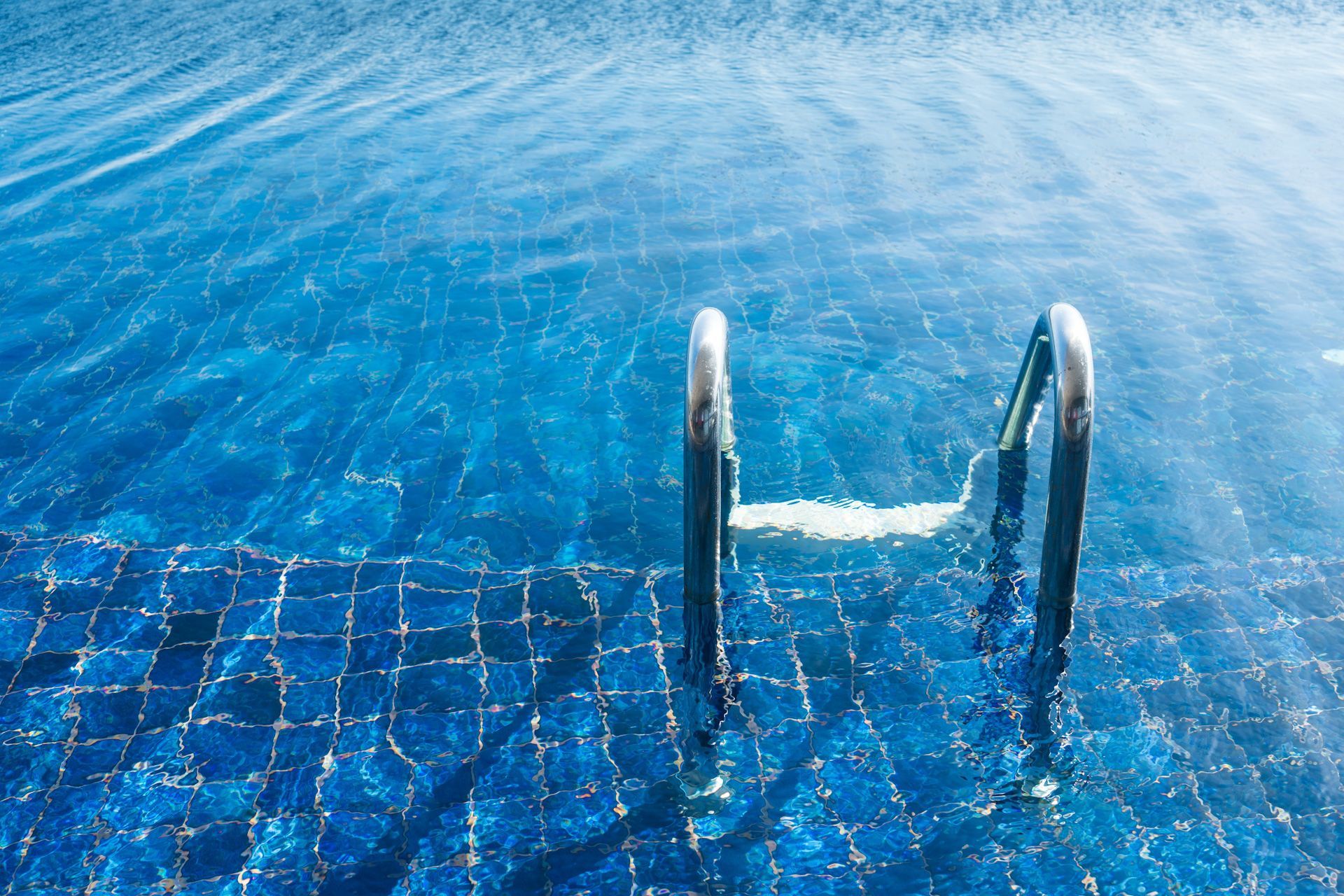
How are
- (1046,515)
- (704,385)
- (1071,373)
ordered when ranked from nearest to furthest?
(704,385), (1071,373), (1046,515)

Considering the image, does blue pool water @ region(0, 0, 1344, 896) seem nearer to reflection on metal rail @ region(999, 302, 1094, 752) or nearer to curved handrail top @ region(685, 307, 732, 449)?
reflection on metal rail @ region(999, 302, 1094, 752)

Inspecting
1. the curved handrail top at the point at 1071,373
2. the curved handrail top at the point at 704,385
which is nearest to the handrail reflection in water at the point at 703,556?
the curved handrail top at the point at 704,385

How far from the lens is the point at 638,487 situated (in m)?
5.43

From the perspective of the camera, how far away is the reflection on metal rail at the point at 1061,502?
3.09 metres

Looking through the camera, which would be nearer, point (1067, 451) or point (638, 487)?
point (1067, 451)

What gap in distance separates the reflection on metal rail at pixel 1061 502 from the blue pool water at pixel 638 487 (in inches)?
5.0

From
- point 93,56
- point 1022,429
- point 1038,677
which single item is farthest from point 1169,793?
point 93,56

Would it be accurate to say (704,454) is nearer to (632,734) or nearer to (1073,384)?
(1073,384)

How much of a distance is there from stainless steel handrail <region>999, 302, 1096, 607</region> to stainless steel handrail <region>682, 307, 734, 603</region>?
1073mm

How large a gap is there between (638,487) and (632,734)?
183 centimetres

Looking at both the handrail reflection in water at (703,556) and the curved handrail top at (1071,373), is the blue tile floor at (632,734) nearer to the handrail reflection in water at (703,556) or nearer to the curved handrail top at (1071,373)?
the handrail reflection in water at (703,556)

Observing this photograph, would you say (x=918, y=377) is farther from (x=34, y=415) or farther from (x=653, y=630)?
(x=34, y=415)

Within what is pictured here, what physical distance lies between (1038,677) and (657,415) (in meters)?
2.88

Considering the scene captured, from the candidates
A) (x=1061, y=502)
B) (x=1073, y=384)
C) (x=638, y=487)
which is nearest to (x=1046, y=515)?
(x=1061, y=502)
